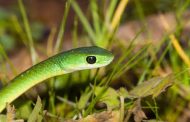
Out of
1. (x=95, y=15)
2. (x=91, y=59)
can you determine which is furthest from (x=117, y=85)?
(x=91, y=59)

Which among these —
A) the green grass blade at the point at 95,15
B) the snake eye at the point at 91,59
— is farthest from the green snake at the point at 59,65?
the green grass blade at the point at 95,15

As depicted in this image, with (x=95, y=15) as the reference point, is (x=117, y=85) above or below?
below

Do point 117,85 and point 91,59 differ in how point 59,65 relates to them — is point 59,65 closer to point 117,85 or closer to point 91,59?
point 91,59

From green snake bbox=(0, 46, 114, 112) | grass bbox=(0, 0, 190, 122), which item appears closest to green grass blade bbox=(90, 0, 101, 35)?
grass bbox=(0, 0, 190, 122)

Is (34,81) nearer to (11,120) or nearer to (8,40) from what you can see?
(11,120)

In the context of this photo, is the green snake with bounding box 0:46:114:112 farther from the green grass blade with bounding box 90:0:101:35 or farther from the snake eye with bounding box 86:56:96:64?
the green grass blade with bounding box 90:0:101:35

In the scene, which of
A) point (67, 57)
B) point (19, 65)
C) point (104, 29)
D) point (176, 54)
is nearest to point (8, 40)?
point (19, 65)
